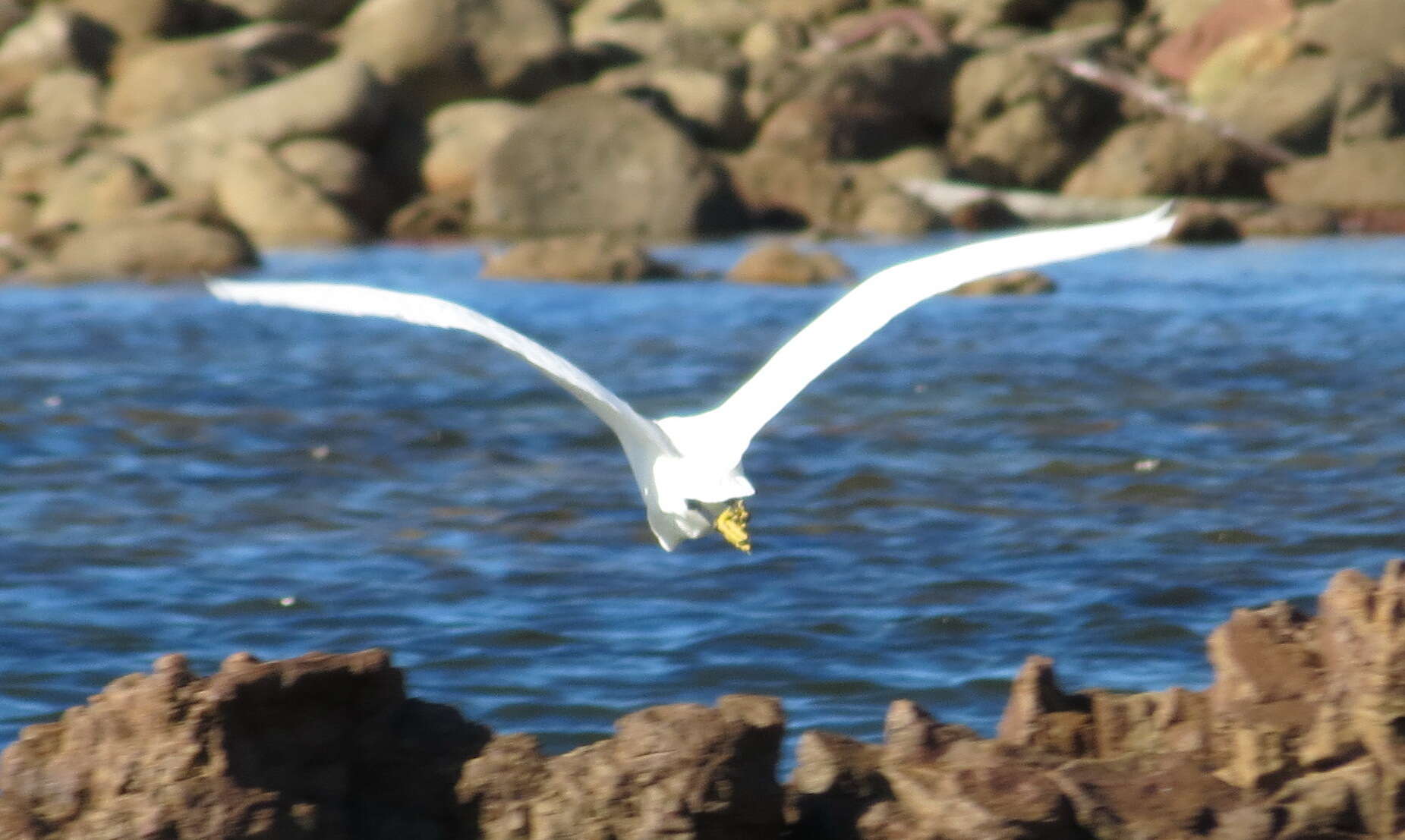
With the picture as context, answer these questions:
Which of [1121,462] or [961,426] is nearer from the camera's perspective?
[1121,462]

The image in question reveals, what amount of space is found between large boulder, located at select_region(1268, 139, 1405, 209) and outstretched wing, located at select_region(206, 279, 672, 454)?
21.5m

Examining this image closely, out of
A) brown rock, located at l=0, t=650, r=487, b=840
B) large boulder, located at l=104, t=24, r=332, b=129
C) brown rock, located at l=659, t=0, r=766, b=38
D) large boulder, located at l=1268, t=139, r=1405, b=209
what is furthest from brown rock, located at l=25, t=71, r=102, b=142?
brown rock, located at l=0, t=650, r=487, b=840

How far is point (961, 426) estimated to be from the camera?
12641mm

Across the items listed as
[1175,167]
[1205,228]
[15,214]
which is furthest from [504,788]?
[1175,167]

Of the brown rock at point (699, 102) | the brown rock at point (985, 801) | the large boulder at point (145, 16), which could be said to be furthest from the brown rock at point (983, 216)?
the brown rock at point (985, 801)

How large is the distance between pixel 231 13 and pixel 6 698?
93.5 ft

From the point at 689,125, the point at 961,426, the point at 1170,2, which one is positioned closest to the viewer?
the point at 961,426

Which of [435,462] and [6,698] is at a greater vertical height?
[435,462]

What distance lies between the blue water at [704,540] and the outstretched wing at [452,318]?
5.40 ft

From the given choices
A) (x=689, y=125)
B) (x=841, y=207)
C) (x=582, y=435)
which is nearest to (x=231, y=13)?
(x=689, y=125)

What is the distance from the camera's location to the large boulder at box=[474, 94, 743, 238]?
84.1 feet

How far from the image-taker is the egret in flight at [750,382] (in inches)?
211

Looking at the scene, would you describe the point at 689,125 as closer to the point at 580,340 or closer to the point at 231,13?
the point at 231,13

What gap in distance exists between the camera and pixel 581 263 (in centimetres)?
2091
